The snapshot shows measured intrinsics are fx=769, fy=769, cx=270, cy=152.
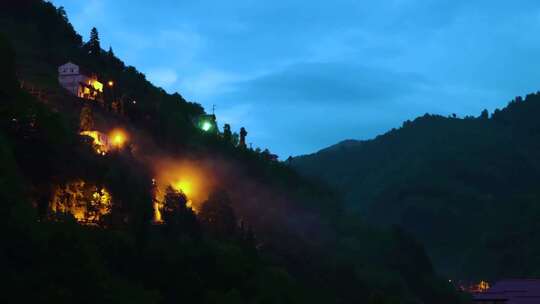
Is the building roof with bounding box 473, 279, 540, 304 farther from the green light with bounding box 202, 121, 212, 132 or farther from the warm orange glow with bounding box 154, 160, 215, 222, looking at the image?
the green light with bounding box 202, 121, 212, 132

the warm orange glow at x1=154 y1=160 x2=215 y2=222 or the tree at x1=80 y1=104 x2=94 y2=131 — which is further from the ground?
the tree at x1=80 y1=104 x2=94 y2=131

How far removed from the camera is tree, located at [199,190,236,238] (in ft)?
230

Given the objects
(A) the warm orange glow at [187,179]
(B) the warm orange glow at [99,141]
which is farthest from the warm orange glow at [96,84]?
(B) the warm orange glow at [99,141]

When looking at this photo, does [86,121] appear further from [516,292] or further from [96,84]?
[516,292]

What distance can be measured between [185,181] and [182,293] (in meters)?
31.1

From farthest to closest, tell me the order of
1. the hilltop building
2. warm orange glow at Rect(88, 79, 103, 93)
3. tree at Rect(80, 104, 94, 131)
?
warm orange glow at Rect(88, 79, 103, 93) → the hilltop building → tree at Rect(80, 104, 94, 131)

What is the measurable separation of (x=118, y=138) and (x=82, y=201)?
740 inches

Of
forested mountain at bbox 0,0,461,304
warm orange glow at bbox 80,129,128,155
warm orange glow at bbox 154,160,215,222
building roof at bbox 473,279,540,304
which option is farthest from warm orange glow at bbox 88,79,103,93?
building roof at bbox 473,279,540,304

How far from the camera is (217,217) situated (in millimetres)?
70875

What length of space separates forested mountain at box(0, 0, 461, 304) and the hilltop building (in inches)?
46.2

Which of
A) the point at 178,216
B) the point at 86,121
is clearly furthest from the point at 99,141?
the point at 178,216

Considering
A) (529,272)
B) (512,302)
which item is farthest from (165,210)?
(529,272)

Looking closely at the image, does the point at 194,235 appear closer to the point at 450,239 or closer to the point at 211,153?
the point at 211,153

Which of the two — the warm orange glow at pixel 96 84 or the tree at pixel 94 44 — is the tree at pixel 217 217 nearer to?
the warm orange glow at pixel 96 84
